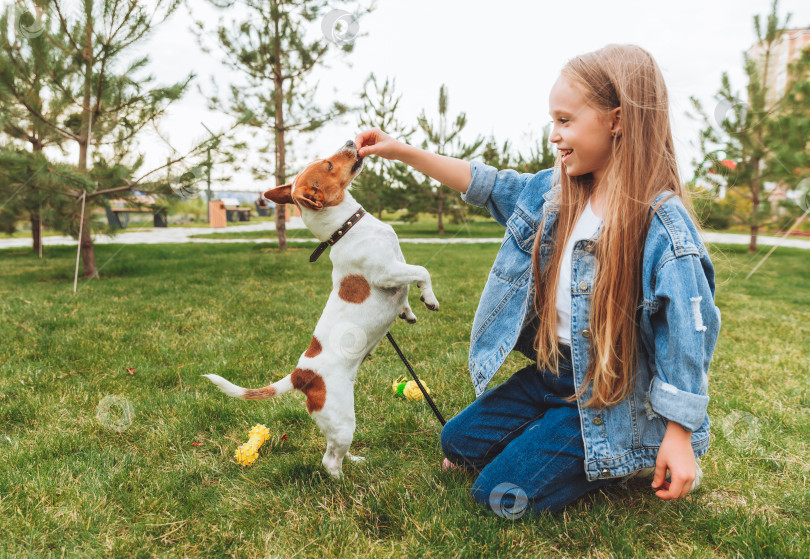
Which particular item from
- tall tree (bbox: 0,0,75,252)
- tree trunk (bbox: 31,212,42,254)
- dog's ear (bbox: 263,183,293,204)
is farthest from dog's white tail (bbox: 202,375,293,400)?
tree trunk (bbox: 31,212,42,254)

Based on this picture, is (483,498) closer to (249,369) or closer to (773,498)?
(773,498)

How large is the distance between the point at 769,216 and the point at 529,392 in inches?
334

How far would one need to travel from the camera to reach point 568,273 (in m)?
1.91

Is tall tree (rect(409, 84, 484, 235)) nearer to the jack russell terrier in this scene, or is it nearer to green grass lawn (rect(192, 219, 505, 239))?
green grass lawn (rect(192, 219, 505, 239))

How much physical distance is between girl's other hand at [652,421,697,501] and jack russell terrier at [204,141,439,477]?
85 cm

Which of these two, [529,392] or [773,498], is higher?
[529,392]

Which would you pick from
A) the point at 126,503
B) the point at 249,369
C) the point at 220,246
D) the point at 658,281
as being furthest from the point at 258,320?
the point at 220,246

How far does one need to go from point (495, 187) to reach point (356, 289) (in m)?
0.78

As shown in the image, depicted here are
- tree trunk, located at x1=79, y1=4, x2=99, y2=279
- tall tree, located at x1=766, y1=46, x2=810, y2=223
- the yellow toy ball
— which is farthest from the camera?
tree trunk, located at x1=79, y1=4, x2=99, y2=279

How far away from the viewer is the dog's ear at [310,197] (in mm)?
1670

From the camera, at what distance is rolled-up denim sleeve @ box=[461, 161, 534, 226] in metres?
2.16

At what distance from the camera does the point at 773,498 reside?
1985 millimetres

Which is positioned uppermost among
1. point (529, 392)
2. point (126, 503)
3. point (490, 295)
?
point (490, 295)

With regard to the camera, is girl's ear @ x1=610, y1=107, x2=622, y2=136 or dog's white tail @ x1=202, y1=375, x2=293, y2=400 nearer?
girl's ear @ x1=610, y1=107, x2=622, y2=136
